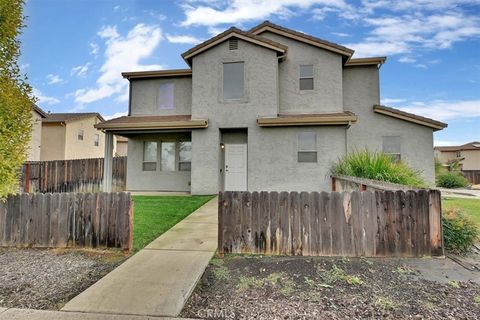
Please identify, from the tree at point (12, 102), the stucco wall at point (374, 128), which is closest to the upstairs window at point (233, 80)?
the stucco wall at point (374, 128)

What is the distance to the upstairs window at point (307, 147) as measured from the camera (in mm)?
12562

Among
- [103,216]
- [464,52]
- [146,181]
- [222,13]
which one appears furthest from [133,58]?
[464,52]

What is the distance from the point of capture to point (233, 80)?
520 inches

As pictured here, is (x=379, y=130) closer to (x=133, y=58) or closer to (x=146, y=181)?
(x=146, y=181)

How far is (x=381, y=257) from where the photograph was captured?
487cm

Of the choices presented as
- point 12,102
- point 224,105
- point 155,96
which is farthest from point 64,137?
point 12,102

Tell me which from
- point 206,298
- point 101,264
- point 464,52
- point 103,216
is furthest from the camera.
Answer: point 464,52

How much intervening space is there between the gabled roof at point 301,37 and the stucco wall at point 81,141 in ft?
70.8

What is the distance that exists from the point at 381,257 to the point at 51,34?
16958 millimetres

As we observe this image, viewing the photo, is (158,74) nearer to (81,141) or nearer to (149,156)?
(149,156)

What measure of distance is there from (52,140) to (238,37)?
74.1 feet

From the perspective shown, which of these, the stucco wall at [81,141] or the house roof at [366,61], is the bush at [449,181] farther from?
the stucco wall at [81,141]

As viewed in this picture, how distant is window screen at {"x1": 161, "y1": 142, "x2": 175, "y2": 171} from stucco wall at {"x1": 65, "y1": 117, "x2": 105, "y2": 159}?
16.6 metres

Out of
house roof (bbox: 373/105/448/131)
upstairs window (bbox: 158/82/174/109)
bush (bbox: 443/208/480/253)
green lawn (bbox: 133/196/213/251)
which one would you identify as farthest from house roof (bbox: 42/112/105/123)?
bush (bbox: 443/208/480/253)
